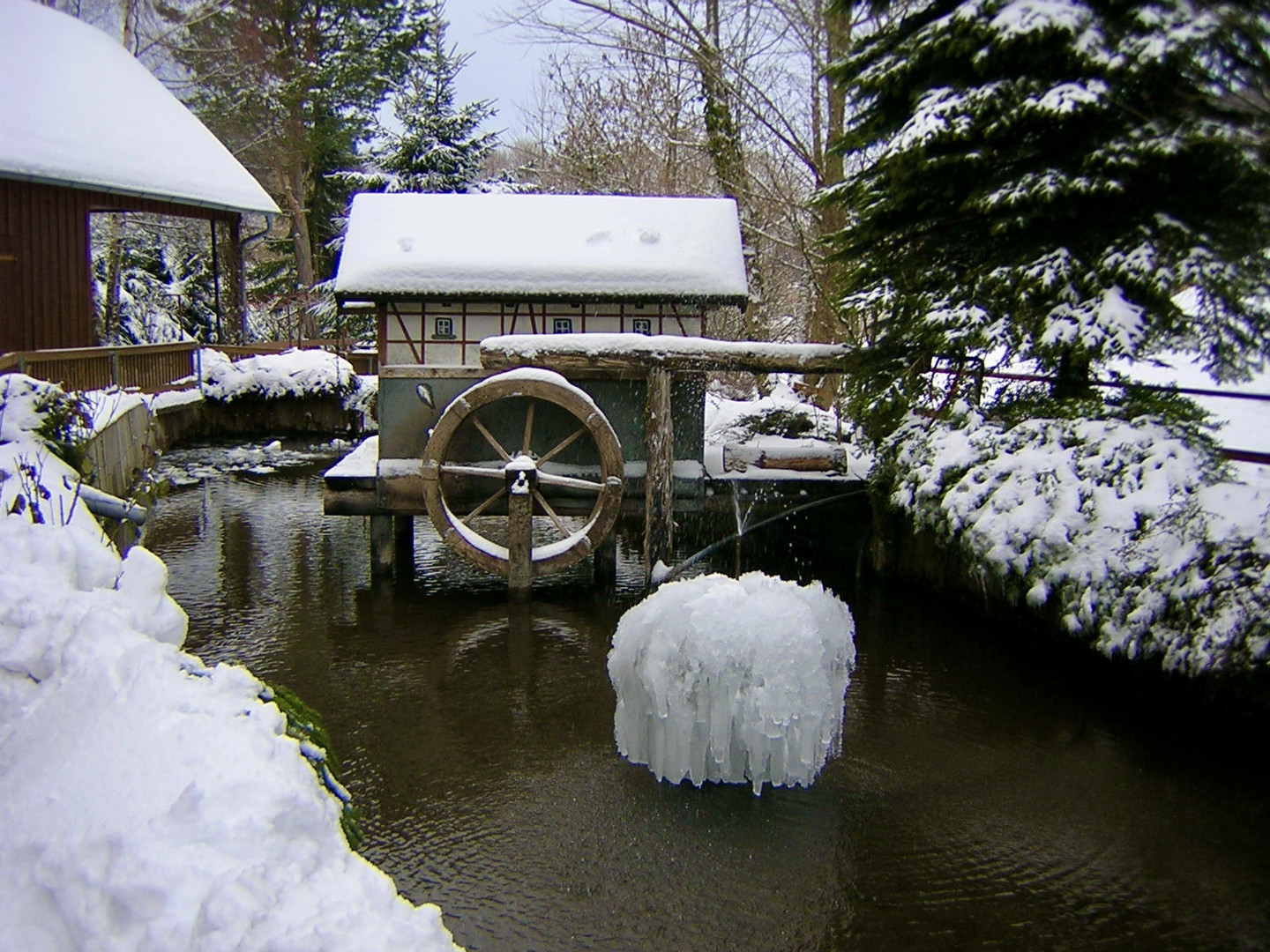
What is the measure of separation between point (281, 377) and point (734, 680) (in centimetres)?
1435

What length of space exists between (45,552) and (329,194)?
25.7 m

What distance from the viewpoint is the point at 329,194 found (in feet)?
90.6

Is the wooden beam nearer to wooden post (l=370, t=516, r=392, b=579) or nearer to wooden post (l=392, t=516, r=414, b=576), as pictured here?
wooden post (l=370, t=516, r=392, b=579)

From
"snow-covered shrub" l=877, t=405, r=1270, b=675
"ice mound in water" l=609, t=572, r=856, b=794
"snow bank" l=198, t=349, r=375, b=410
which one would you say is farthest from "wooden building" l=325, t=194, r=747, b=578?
"ice mound in water" l=609, t=572, r=856, b=794

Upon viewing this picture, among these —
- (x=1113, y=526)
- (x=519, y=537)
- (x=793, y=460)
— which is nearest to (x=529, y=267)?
(x=793, y=460)

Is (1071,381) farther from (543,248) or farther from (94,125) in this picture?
Result: (94,125)

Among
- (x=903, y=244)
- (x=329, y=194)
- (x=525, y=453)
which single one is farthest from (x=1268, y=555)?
(x=329, y=194)

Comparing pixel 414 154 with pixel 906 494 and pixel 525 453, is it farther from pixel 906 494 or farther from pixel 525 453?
pixel 906 494

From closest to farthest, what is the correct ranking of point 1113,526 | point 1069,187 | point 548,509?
point 1113,526, point 1069,187, point 548,509

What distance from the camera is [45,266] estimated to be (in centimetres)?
1431

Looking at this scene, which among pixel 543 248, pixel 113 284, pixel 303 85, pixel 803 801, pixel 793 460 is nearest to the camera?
pixel 803 801

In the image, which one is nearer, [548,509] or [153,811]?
[153,811]

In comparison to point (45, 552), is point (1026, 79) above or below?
above

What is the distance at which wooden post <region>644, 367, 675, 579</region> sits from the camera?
8.76 metres
